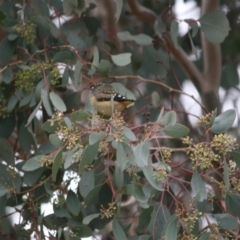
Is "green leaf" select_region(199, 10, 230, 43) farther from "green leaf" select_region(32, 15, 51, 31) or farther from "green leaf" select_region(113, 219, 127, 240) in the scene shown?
"green leaf" select_region(113, 219, 127, 240)

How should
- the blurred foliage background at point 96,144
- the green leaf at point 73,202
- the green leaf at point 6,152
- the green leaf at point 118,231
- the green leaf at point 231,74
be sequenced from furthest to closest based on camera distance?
1. the green leaf at point 231,74
2. the green leaf at point 6,152
3. the green leaf at point 73,202
4. the green leaf at point 118,231
5. the blurred foliage background at point 96,144

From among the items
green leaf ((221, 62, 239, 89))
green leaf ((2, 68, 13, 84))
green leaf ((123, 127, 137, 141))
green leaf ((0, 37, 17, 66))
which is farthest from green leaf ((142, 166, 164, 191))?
green leaf ((221, 62, 239, 89))

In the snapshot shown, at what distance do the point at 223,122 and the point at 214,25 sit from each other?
935 mm

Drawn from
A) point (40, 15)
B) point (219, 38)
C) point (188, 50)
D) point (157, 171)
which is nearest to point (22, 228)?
point (157, 171)

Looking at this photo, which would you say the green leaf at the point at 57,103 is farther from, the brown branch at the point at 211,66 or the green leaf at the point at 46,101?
the brown branch at the point at 211,66

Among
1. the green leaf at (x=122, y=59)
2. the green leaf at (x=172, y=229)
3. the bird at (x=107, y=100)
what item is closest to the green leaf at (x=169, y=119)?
the green leaf at (x=172, y=229)

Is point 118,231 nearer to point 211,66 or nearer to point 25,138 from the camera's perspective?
point 25,138

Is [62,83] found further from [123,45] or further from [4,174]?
[123,45]

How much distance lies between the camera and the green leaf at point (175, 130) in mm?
2275

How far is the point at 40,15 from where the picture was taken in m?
2.97

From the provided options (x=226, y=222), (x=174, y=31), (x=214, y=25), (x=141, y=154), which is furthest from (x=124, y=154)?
(x=214, y=25)

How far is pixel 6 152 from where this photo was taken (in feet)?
9.22

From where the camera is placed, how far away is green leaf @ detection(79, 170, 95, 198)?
2506mm

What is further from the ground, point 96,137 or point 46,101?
point 96,137
